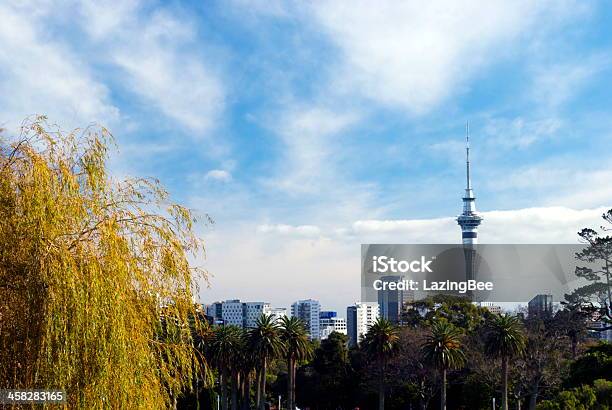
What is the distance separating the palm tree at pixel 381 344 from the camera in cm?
5177

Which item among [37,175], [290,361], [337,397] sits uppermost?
[37,175]

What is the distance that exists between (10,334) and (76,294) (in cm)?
112

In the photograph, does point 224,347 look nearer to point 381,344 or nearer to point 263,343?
point 263,343

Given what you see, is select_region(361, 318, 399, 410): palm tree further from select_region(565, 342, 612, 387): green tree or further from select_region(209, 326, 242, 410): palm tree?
select_region(565, 342, 612, 387): green tree

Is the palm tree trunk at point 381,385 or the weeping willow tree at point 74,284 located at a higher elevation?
the weeping willow tree at point 74,284

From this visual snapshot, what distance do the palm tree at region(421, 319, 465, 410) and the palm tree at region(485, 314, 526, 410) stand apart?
2731 mm

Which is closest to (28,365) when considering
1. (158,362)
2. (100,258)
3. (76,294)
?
(76,294)

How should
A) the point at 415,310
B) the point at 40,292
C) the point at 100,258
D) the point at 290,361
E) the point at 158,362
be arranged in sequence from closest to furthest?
1. the point at 40,292
2. the point at 100,258
3. the point at 158,362
4. the point at 290,361
5. the point at 415,310

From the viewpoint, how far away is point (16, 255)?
31.0 feet

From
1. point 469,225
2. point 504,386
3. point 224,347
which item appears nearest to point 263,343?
point 224,347

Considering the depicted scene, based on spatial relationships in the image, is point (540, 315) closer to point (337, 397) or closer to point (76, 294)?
point (337, 397)

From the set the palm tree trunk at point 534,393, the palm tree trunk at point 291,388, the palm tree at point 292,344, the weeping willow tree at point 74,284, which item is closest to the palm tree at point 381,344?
the palm tree at point 292,344

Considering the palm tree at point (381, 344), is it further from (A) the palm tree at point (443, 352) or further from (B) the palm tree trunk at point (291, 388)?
→ (B) the palm tree trunk at point (291, 388)

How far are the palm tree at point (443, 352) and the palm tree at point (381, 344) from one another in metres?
3.49
